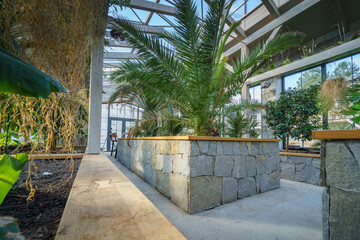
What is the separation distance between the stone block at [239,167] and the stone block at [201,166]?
1.39 feet

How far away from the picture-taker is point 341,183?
82 centimetres

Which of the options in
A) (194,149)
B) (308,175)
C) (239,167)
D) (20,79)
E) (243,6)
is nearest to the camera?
(20,79)

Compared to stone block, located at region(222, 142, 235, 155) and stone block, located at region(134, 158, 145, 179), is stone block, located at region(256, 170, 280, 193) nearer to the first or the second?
stone block, located at region(222, 142, 235, 155)

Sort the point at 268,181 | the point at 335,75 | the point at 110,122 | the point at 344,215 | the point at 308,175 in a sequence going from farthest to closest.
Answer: the point at 110,122
the point at 335,75
the point at 308,175
the point at 268,181
the point at 344,215

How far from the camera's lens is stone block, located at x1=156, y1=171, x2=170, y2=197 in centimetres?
227

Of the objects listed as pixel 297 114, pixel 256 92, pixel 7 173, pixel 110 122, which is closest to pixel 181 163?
pixel 7 173

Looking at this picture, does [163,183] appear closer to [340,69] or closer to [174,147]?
[174,147]

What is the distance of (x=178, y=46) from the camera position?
7.87 ft

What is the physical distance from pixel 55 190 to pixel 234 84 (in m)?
2.40

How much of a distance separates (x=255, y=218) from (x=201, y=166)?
704mm

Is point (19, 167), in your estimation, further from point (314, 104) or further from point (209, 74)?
point (314, 104)

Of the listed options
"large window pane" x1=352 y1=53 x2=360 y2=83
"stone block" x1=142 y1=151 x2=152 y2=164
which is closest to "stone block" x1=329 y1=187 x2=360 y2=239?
"stone block" x1=142 y1=151 x2=152 y2=164

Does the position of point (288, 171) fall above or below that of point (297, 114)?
below

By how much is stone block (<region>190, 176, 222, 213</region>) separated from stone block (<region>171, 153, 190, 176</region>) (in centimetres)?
12
